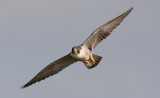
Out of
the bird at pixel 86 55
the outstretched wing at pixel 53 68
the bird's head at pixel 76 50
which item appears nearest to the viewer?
the bird's head at pixel 76 50

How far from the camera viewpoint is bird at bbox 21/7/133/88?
892 inches

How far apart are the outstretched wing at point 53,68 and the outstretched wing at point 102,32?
1280 millimetres

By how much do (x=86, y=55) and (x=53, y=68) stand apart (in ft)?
8.35

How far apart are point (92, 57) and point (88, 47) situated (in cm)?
55

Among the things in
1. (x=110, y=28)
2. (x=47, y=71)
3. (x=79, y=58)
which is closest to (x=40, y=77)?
(x=47, y=71)

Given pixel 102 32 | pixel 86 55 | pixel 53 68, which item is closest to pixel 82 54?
pixel 86 55

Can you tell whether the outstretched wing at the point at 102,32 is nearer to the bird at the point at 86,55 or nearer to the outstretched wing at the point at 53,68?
the bird at the point at 86,55

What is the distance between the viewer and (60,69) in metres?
24.2

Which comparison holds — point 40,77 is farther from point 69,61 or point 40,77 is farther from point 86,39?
point 86,39

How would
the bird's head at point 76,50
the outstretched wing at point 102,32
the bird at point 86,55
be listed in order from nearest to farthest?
the bird's head at point 76,50 → the bird at point 86,55 → the outstretched wing at point 102,32

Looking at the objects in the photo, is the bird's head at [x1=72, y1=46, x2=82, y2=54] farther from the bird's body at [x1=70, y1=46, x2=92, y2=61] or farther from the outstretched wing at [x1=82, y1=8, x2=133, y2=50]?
the outstretched wing at [x1=82, y1=8, x2=133, y2=50]

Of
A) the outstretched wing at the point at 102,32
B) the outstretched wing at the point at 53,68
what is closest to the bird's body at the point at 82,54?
the outstretched wing at the point at 102,32

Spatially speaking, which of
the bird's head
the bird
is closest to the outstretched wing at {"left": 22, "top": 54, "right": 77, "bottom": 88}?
the bird

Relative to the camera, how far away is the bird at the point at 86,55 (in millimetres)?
22656
